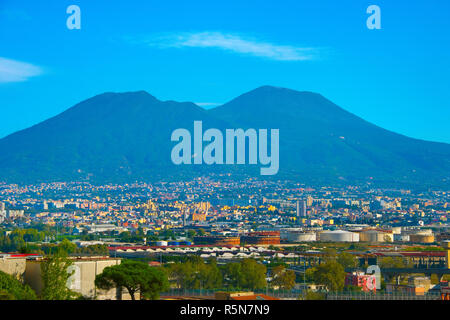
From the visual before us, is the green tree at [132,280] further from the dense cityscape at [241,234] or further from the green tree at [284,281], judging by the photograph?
the green tree at [284,281]

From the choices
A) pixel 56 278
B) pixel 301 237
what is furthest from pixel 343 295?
pixel 301 237

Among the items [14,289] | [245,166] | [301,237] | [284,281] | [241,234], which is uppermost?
[245,166]

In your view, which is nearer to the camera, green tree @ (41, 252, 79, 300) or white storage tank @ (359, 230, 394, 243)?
green tree @ (41, 252, 79, 300)

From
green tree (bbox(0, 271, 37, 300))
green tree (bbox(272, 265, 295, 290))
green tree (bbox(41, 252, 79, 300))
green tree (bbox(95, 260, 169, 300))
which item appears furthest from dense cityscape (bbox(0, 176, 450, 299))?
green tree (bbox(0, 271, 37, 300))

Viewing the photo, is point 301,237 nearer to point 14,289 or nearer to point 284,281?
point 284,281

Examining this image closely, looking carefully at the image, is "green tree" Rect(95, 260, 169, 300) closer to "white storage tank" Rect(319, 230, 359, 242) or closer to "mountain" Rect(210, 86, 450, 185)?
"white storage tank" Rect(319, 230, 359, 242)

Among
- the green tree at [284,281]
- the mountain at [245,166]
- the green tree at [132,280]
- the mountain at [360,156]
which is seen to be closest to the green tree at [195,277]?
the green tree at [284,281]
